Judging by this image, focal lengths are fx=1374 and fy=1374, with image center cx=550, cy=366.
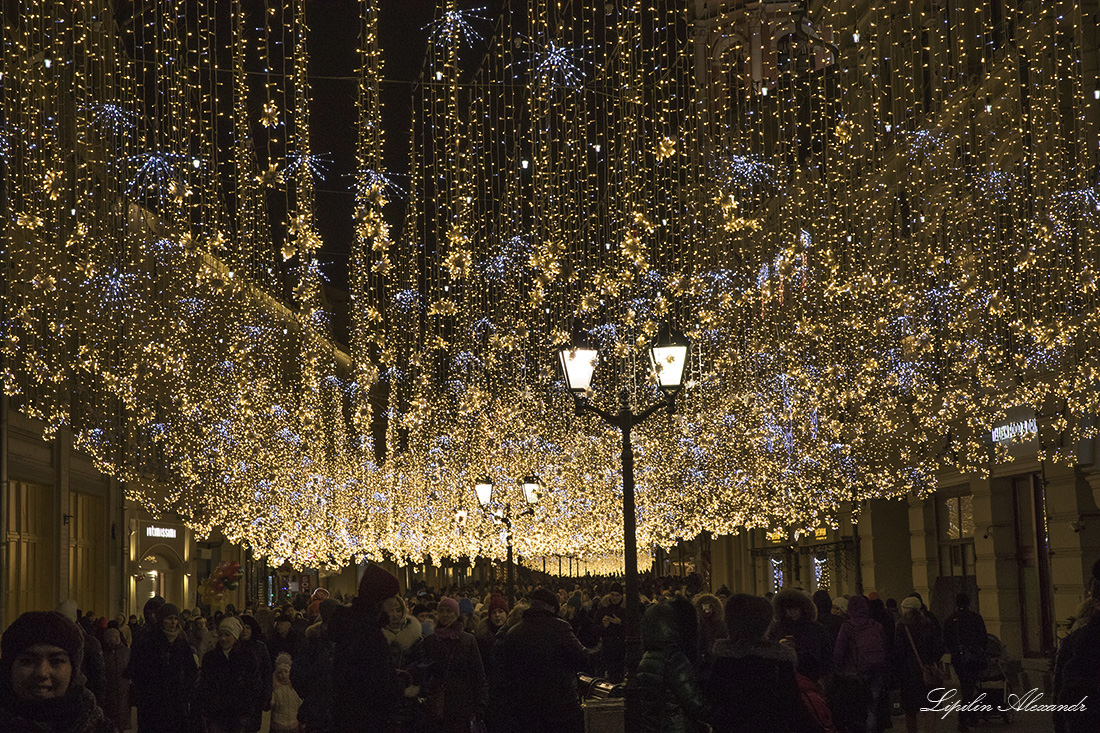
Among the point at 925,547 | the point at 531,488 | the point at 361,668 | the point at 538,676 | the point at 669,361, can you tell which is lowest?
the point at 538,676

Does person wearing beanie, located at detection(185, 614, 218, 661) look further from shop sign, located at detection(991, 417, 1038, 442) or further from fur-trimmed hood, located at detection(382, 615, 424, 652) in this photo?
shop sign, located at detection(991, 417, 1038, 442)

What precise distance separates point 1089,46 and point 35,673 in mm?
18665

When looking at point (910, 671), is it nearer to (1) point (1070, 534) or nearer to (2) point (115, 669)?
(1) point (1070, 534)

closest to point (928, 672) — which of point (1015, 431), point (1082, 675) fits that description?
point (1082, 675)

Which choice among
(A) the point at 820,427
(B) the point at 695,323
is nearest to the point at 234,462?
(B) the point at 695,323

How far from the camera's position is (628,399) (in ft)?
35.0

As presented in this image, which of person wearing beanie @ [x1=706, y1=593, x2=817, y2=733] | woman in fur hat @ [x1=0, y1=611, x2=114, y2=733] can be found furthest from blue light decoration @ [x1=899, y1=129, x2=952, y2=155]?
woman in fur hat @ [x1=0, y1=611, x2=114, y2=733]

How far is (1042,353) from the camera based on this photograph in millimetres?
20250

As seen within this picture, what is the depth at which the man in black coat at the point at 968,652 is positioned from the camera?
52.9ft

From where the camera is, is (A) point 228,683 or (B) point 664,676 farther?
(A) point 228,683

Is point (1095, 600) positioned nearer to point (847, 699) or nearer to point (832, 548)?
point (847, 699)

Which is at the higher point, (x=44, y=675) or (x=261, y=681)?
(x=44, y=675)

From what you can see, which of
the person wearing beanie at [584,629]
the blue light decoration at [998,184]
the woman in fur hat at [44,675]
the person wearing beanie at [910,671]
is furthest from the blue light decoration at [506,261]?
the woman in fur hat at [44,675]

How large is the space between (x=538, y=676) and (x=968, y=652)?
905cm
